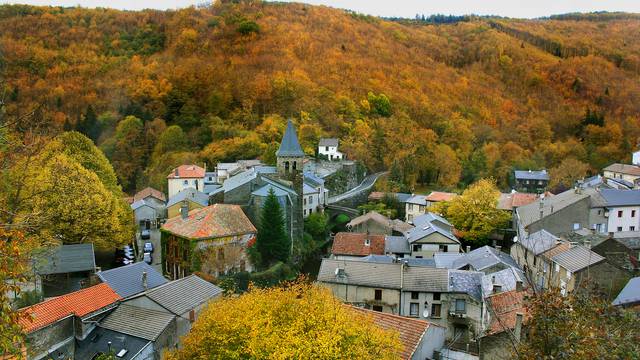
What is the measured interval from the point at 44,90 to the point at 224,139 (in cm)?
3125

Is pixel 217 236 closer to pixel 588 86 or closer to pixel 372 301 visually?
pixel 372 301

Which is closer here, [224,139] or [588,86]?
[224,139]

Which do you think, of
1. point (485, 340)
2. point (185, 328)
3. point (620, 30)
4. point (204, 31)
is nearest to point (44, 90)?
point (204, 31)

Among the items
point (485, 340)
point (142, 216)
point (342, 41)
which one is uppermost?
point (342, 41)

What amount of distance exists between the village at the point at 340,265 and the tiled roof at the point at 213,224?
0.11 m

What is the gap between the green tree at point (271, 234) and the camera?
3806 centimetres

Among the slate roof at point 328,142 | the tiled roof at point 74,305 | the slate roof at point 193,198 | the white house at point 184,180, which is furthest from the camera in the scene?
the slate roof at point 328,142

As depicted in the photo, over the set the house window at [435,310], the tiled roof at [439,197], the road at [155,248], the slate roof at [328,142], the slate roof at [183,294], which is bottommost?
the road at [155,248]

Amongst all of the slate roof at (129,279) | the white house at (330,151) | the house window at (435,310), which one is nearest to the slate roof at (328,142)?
the white house at (330,151)

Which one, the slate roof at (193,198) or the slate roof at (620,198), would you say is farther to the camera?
the slate roof at (193,198)

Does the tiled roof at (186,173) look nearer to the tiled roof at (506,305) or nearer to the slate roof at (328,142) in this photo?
the slate roof at (328,142)

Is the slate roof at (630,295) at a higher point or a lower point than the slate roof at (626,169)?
higher

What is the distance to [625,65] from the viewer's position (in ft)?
456

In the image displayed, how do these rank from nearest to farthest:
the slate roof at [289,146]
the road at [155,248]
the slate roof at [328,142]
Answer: the road at [155,248] → the slate roof at [289,146] → the slate roof at [328,142]
